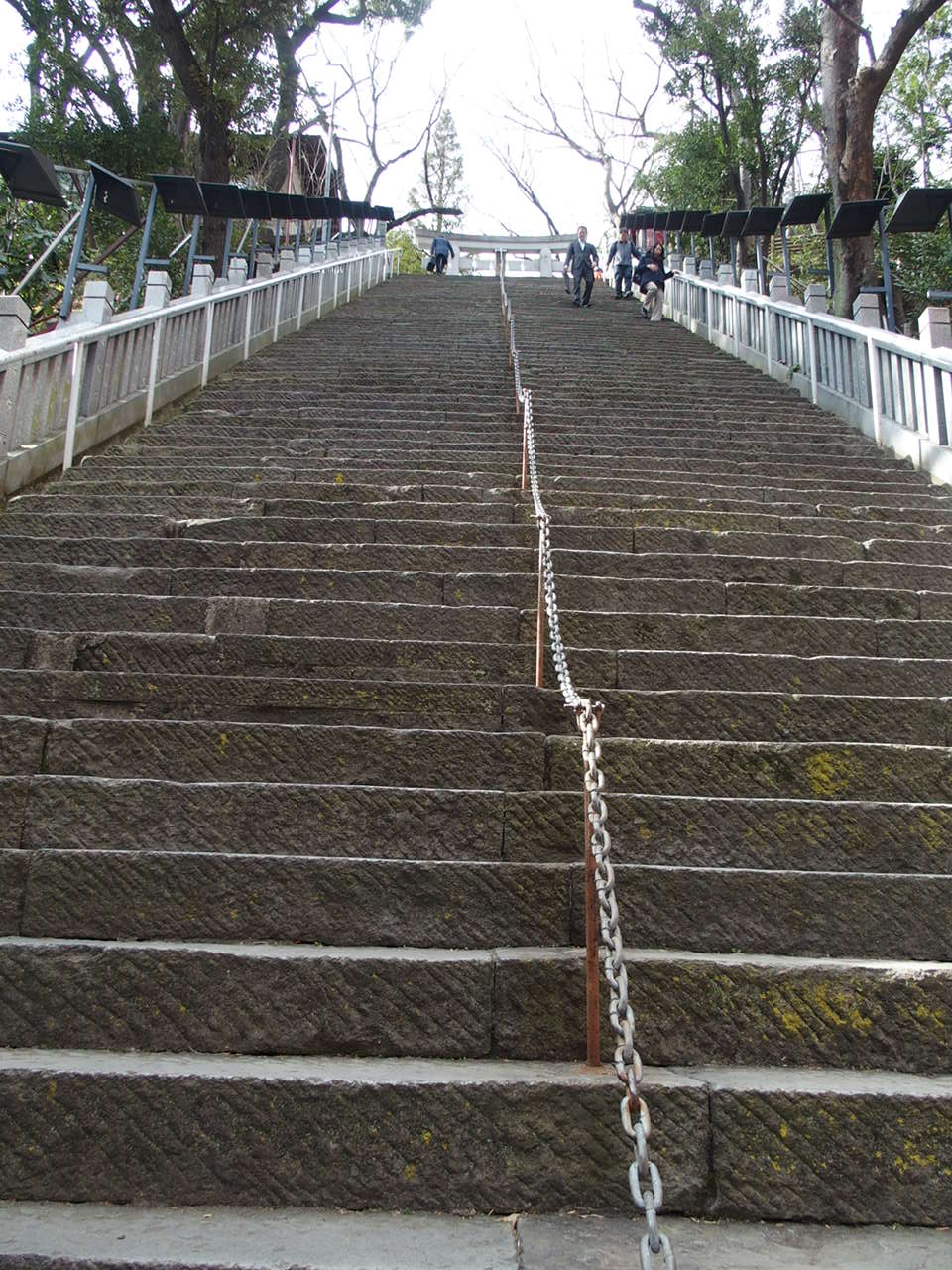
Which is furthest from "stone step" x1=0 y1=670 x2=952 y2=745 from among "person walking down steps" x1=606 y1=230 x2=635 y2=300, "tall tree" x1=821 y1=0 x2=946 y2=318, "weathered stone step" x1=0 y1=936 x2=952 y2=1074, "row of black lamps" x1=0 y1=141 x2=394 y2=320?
"person walking down steps" x1=606 y1=230 x2=635 y2=300

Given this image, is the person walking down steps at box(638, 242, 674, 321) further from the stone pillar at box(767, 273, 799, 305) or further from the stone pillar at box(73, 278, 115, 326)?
the stone pillar at box(73, 278, 115, 326)

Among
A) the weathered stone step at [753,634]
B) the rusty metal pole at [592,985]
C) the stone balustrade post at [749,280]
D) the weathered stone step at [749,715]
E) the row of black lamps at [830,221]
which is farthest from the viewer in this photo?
the stone balustrade post at [749,280]

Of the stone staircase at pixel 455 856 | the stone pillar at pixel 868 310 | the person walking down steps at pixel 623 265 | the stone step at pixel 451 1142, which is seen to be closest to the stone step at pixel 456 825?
the stone staircase at pixel 455 856

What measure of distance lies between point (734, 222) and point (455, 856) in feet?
41.7

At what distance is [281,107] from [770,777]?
18.5 m

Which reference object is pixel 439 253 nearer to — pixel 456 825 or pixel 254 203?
pixel 254 203

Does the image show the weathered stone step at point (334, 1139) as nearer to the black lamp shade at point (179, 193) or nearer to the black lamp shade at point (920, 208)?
the black lamp shade at point (920, 208)

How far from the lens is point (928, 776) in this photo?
338 cm

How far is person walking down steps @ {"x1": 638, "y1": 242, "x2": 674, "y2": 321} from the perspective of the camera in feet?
53.5

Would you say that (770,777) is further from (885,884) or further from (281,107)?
(281,107)

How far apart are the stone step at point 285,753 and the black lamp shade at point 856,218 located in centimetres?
883

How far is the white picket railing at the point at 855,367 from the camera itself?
24.4 feet

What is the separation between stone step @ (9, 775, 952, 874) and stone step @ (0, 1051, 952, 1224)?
0.90 m

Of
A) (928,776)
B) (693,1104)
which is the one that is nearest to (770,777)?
Result: (928,776)
